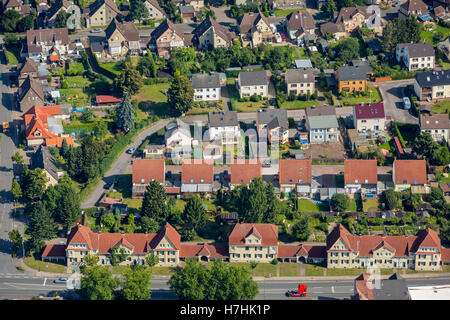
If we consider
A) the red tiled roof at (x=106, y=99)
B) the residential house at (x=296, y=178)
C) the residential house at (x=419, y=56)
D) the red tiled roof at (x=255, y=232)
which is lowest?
the red tiled roof at (x=255, y=232)

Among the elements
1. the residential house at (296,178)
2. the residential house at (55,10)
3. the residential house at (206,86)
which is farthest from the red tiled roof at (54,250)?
the residential house at (55,10)

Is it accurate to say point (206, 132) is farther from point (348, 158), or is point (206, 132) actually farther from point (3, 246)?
point (3, 246)

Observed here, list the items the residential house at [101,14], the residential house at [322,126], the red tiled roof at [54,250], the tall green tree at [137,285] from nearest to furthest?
1. the tall green tree at [137,285]
2. the red tiled roof at [54,250]
3. the residential house at [322,126]
4. the residential house at [101,14]

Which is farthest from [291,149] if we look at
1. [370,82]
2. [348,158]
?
[370,82]

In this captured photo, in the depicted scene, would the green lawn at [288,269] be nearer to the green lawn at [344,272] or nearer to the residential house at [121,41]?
the green lawn at [344,272]

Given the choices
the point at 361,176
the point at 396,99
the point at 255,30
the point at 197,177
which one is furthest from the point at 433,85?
the point at 197,177

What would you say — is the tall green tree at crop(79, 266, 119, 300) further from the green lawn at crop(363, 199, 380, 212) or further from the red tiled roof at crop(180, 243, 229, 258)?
the green lawn at crop(363, 199, 380, 212)

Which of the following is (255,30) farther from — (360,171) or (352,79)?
(360,171)

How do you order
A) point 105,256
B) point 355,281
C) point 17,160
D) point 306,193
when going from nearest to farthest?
point 355,281 → point 105,256 → point 306,193 → point 17,160
